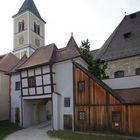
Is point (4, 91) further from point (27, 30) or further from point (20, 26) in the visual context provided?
point (20, 26)

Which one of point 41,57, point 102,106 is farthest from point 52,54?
point 102,106

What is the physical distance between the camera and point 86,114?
63.1 feet

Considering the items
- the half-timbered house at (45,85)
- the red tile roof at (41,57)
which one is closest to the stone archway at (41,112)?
the half-timbered house at (45,85)

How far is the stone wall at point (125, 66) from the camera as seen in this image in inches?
846

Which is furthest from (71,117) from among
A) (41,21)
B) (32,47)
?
(41,21)

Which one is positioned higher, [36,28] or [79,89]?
[36,28]

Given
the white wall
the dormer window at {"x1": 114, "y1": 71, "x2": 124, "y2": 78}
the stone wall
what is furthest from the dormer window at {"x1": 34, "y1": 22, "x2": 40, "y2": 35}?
the white wall

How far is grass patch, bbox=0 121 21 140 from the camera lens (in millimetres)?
20209

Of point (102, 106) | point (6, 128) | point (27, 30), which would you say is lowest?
point (6, 128)

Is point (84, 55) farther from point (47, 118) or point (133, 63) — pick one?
point (47, 118)

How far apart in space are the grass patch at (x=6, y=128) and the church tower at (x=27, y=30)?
70.4 ft

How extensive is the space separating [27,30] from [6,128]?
89.6 ft

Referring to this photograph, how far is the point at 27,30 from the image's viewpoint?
46.4 meters

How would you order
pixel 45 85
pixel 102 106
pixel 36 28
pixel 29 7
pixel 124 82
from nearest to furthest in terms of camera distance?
1. pixel 102 106
2. pixel 124 82
3. pixel 45 85
4. pixel 29 7
5. pixel 36 28
